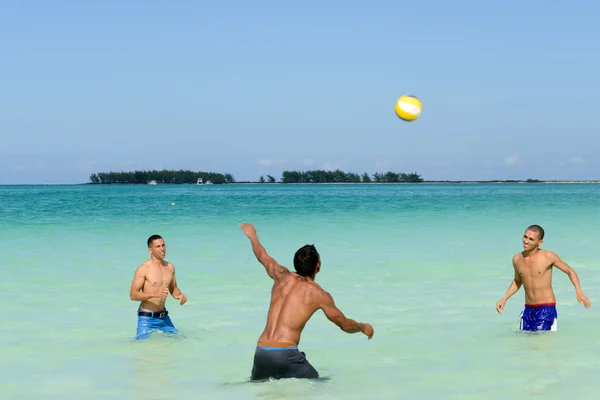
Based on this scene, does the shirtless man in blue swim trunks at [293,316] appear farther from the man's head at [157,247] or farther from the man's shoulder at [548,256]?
the man's shoulder at [548,256]

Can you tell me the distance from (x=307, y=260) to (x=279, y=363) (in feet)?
2.81

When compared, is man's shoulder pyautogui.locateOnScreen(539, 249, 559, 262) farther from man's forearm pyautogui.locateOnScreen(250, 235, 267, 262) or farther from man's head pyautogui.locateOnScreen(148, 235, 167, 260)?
man's head pyautogui.locateOnScreen(148, 235, 167, 260)

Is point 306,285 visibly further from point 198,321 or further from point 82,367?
point 198,321

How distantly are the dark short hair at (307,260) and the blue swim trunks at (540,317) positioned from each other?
384cm

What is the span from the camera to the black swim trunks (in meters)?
5.80

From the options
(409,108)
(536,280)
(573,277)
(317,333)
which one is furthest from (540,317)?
(409,108)

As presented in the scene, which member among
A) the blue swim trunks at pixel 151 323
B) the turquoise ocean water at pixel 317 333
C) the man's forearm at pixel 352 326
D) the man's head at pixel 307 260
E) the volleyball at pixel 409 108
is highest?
the volleyball at pixel 409 108

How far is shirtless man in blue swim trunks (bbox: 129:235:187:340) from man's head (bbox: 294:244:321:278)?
2.62m

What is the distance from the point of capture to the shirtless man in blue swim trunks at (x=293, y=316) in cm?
573

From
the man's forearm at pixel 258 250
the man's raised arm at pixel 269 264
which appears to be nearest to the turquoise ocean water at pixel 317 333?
the man's raised arm at pixel 269 264

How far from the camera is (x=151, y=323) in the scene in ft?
27.3

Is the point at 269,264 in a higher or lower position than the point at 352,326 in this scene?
higher

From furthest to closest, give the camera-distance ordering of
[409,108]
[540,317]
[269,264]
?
[409,108] → [540,317] → [269,264]

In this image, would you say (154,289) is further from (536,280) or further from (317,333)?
(536,280)
